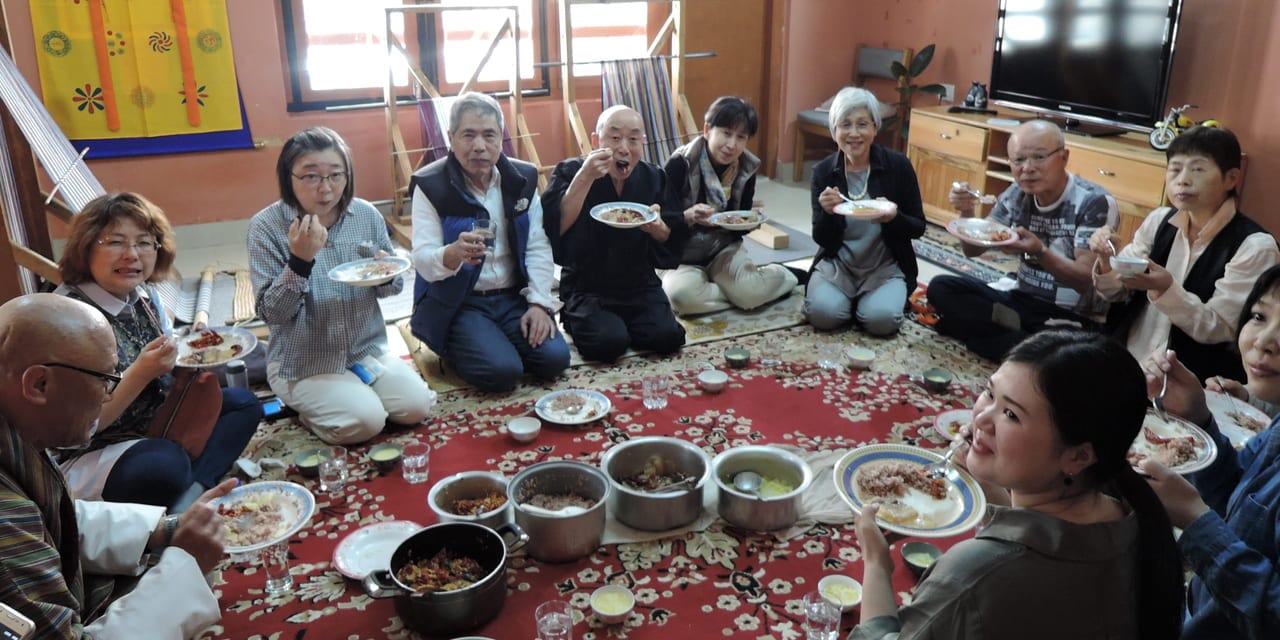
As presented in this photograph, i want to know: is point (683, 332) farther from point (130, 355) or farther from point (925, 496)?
point (130, 355)

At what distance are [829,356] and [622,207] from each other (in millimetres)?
1024

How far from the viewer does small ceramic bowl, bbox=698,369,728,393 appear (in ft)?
10.9

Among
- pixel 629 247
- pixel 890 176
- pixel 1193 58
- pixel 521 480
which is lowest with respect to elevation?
pixel 521 480

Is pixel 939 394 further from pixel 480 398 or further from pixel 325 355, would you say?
pixel 325 355

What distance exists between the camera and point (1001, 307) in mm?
3619

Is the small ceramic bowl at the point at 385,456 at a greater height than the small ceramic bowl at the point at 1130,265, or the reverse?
the small ceramic bowl at the point at 1130,265

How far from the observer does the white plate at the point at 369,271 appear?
2.90 meters

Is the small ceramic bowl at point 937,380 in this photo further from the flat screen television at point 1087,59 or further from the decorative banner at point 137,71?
the decorative banner at point 137,71

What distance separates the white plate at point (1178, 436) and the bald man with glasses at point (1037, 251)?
0.83 m

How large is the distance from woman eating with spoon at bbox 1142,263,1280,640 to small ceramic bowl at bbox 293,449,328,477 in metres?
2.23

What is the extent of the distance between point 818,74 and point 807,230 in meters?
1.91

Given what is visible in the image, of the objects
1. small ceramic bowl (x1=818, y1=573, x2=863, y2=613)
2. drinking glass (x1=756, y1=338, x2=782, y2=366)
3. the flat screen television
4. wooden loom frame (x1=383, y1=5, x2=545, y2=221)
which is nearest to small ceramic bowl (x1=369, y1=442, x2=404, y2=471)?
small ceramic bowl (x1=818, y1=573, x2=863, y2=613)

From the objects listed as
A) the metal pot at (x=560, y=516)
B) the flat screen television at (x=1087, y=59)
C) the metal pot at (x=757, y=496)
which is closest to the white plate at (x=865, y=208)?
the metal pot at (x=757, y=496)

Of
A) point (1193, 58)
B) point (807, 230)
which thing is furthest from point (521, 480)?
point (1193, 58)
